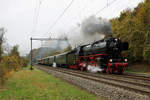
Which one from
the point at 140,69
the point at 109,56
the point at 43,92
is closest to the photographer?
the point at 43,92

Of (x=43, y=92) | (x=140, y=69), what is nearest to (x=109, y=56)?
(x=43, y=92)

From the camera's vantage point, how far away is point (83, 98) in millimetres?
7012

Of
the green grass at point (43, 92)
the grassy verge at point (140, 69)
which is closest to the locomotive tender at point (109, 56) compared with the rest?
the green grass at point (43, 92)

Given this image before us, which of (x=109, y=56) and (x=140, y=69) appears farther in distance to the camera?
(x=140, y=69)

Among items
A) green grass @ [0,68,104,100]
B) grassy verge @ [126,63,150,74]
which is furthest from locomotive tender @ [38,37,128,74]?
grassy verge @ [126,63,150,74]

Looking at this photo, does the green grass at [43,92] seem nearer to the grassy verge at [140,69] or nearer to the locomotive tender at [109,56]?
the locomotive tender at [109,56]

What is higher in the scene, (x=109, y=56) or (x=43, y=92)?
(x=109, y=56)

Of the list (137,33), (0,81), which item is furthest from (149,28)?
(0,81)

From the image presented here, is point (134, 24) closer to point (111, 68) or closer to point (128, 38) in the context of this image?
point (128, 38)

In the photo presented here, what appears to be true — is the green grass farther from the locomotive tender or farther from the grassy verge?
the grassy verge

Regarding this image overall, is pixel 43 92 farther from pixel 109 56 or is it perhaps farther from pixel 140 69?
pixel 140 69

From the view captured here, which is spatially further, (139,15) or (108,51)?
(139,15)

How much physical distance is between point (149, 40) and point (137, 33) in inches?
83.5

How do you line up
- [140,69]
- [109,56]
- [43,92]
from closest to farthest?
[43,92] → [109,56] → [140,69]
